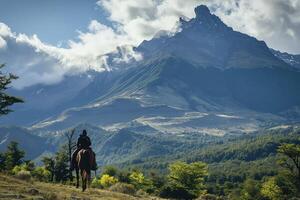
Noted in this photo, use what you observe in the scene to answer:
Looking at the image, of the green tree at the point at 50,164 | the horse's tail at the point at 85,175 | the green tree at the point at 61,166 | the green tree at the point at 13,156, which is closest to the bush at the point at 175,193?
the green tree at the point at 61,166

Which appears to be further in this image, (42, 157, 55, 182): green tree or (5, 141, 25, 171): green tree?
(5, 141, 25, 171): green tree

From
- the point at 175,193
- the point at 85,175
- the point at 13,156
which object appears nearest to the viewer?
the point at 85,175

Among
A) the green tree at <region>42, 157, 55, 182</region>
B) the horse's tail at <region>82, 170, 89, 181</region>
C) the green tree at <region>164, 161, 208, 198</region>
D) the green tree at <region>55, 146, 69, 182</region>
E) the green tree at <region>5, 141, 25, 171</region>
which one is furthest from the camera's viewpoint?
the green tree at <region>164, 161, 208, 198</region>

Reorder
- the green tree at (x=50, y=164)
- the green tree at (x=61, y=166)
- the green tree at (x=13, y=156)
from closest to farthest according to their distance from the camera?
the green tree at (x=61, y=166) → the green tree at (x=50, y=164) → the green tree at (x=13, y=156)

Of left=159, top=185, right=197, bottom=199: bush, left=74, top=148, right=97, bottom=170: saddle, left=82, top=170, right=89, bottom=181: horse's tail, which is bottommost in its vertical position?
left=82, top=170, right=89, bottom=181: horse's tail

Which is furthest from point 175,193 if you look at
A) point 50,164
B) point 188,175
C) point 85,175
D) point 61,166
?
point 85,175

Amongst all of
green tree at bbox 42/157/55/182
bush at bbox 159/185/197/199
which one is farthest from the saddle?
green tree at bbox 42/157/55/182

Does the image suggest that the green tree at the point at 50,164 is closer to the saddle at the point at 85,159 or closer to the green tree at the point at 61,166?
the green tree at the point at 61,166

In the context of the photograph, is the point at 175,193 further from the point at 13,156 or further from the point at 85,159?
the point at 85,159

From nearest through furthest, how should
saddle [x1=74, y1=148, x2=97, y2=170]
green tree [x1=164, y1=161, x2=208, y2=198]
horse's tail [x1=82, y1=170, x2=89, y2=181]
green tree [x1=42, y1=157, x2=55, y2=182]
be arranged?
saddle [x1=74, y1=148, x2=97, y2=170]
horse's tail [x1=82, y1=170, x2=89, y2=181]
green tree [x1=42, y1=157, x2=55, y2=182]
green tree [x1=164, y1=161, x2=208, y2=198]

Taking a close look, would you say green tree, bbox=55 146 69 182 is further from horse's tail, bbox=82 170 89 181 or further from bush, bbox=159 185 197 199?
horse's tail, bbox=82 170 89 181

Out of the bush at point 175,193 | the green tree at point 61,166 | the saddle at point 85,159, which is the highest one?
the green tree at point 61,166

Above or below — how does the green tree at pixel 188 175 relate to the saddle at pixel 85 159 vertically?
above

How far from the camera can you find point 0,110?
65.2 meters
